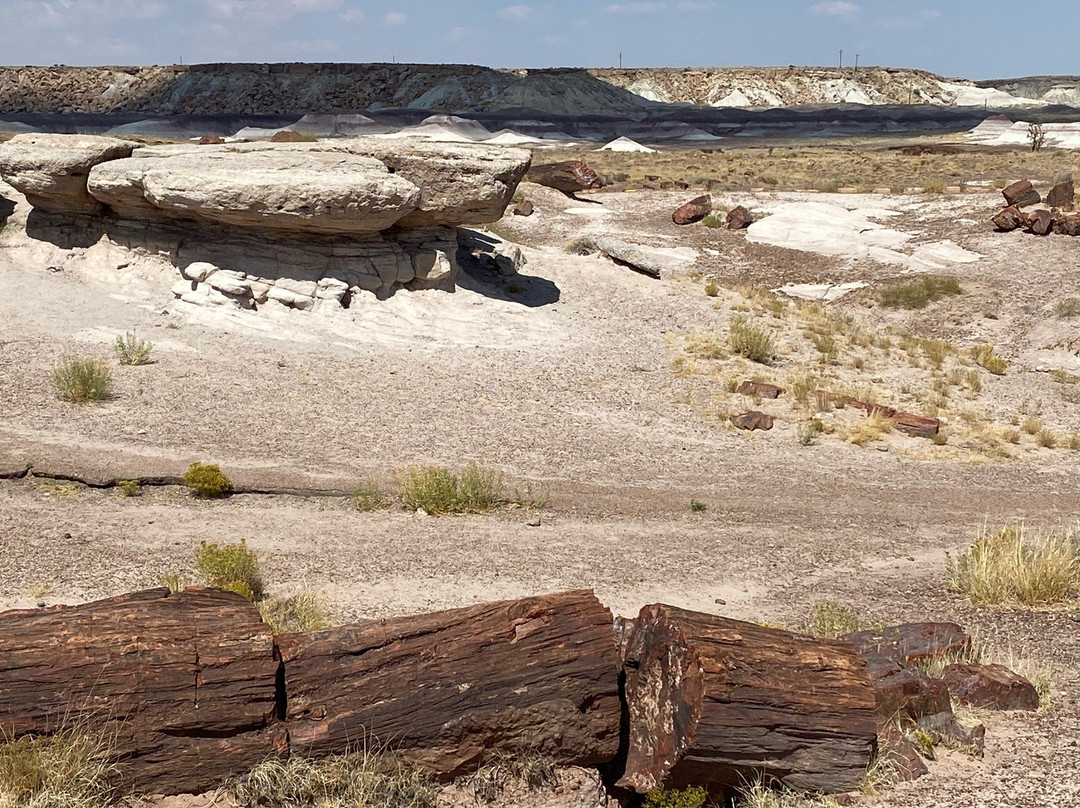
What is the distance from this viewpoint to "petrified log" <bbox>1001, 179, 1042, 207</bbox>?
101 ft

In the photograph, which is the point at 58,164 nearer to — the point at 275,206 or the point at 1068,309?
the point at 275,206

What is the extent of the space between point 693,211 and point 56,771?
28687mm

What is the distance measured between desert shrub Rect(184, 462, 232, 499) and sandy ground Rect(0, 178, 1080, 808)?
0.18 metres

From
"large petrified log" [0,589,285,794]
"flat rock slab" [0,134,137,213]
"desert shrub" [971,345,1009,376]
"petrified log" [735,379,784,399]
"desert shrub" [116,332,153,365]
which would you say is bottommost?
"desert shrub" [971,345,1009,376]

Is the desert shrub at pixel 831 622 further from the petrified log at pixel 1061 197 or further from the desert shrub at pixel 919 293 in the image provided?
the petrified log at pixel 1061 197

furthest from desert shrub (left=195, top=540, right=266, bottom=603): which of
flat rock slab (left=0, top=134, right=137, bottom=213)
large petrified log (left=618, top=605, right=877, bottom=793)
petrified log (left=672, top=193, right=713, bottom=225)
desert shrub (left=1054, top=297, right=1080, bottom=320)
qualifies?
petrified log (left=672, top=193, right=713, bottom=225)

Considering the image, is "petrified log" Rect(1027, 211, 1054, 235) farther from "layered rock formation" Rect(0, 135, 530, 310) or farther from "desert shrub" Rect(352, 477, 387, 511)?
"desert shrub" Rect(352, 477, 387, 511)

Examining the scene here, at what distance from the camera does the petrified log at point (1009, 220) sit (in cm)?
2858

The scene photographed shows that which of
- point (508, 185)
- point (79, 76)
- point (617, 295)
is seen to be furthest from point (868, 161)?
point (79, 76)

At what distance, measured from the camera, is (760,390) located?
54.7 feet

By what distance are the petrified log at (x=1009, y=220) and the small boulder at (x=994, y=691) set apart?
81.4 ft

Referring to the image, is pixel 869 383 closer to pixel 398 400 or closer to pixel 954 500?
pixel 954 500

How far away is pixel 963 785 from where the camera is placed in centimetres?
572

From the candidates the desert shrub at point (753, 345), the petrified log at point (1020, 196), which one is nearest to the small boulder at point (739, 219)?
the petrified log at point (1020, 196)
